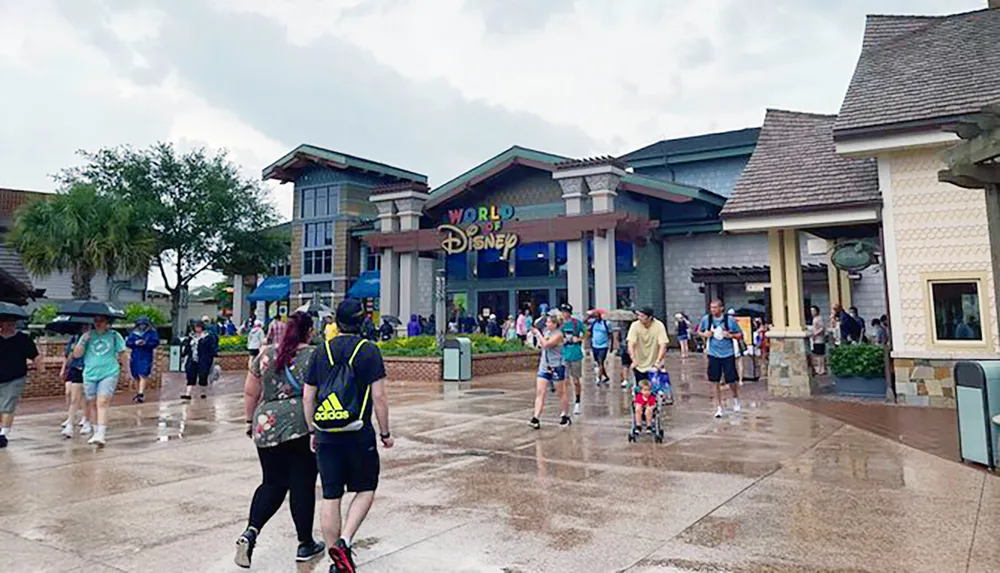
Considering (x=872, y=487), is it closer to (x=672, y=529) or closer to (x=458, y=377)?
(x=672, y=529)

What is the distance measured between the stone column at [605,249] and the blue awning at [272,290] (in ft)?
67.4

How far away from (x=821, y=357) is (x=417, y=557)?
14386mm

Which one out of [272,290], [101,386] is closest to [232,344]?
[101,386]

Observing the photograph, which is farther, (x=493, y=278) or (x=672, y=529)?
(x=493, y=278)

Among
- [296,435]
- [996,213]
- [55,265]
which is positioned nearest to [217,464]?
[296,435]

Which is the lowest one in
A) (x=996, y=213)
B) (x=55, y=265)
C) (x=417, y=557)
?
(x=417, y=557)

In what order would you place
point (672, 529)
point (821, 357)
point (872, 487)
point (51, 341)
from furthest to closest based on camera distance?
1. point (51, 341)
2. point (821, 357)
3. point (872, 487)
4. point (672, 529)

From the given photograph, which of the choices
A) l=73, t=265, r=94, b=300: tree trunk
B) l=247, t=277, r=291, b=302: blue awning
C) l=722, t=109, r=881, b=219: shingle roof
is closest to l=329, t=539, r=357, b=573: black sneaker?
l=722, t=109, r=881, b=219: shingle roof

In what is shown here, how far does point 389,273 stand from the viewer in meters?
32.2

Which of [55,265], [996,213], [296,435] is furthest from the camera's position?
[55,265]

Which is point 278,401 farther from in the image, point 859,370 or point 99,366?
point 859,370

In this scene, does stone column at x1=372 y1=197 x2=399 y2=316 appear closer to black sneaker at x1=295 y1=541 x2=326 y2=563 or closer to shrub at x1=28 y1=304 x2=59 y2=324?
shrub at x1=28 y1=304 x2=59 y2=324

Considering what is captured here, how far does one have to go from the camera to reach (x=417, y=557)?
14.1 feet

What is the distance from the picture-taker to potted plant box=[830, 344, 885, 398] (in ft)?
40.4
